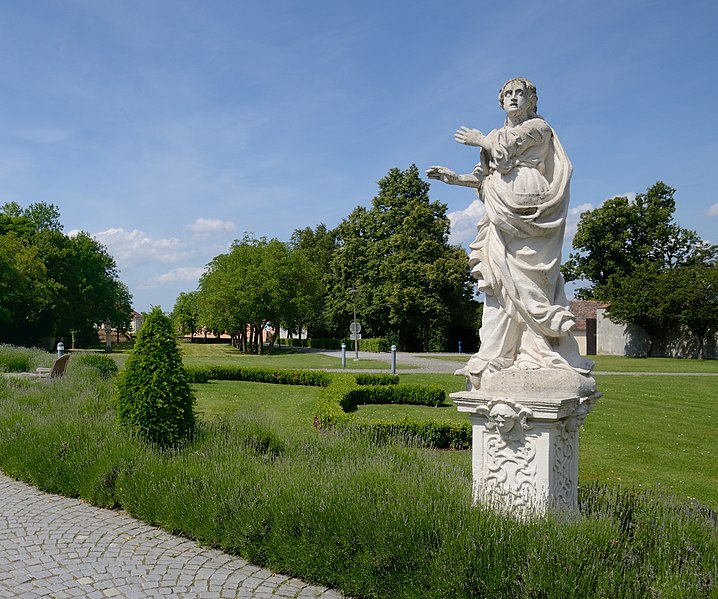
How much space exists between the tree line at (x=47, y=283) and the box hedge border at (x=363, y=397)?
2190 cm

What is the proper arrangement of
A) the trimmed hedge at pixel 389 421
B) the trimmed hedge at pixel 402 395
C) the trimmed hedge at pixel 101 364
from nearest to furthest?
1. the trimmed hedge at pixel 389 421
2. the trimmed hedge at pixel 402 395
3. the trimmed hedge at pixel 101 364

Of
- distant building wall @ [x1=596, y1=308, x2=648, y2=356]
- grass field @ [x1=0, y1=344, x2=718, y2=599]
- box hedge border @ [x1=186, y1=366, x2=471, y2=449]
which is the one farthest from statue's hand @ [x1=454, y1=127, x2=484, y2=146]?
distant building wall @ [x1=596, y1=308, x2=648, y2=356]

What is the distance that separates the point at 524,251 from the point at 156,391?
15.7 feet

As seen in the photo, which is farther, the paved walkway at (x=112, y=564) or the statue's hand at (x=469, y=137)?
the statue's hand at (x=469, y=137)

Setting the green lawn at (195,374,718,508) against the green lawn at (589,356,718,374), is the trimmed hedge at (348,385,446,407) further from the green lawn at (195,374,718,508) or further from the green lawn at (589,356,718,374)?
the green lawn at (589,356,718,374)

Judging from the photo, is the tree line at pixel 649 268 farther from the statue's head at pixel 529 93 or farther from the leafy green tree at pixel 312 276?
the statue's head at pixel 529 93

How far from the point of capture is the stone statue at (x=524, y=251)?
4.78 m

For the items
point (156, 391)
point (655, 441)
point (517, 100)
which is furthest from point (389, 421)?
point (517, 100)

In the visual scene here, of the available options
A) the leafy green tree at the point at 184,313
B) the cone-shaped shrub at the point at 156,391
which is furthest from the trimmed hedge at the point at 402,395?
the leafy green tree at the point at 184,313

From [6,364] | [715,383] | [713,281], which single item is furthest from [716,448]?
[713,281]

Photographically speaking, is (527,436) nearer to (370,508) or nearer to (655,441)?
Result: (370,508)

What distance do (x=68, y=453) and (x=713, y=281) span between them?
40139 millimetres

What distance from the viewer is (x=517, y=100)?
195 inches

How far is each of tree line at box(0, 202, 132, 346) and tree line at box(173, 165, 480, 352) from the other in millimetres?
8501
